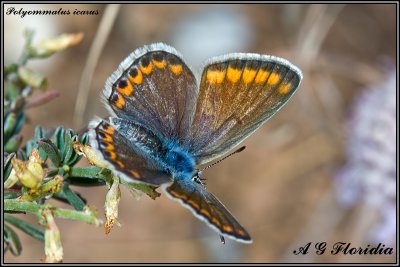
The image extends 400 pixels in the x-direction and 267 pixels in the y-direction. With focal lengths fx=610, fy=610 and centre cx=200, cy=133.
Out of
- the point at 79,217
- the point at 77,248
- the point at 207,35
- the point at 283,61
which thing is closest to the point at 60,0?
the point at 207,35

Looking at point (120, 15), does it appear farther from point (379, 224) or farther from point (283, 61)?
A: point (283, 61)

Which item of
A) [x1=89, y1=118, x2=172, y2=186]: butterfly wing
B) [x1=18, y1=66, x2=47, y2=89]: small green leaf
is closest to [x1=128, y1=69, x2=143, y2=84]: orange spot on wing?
[x1=89, y1=118, x2=172, y2=186]: butterfly wing

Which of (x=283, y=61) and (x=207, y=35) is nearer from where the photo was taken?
(x=283, y=61)

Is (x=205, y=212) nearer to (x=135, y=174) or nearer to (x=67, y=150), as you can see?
(x=135, y=174)

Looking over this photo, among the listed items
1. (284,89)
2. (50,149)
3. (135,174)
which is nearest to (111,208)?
(135,174)

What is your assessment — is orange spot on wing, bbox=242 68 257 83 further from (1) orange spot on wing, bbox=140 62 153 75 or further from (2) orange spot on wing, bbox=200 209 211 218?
(2) orange spot on wing, bbox=200 209 211 218

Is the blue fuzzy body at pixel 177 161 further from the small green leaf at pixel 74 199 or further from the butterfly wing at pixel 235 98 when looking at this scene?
the small green leaf at pixel 74 199

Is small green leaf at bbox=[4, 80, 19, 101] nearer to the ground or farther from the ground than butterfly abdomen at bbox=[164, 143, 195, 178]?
farther from the ground
